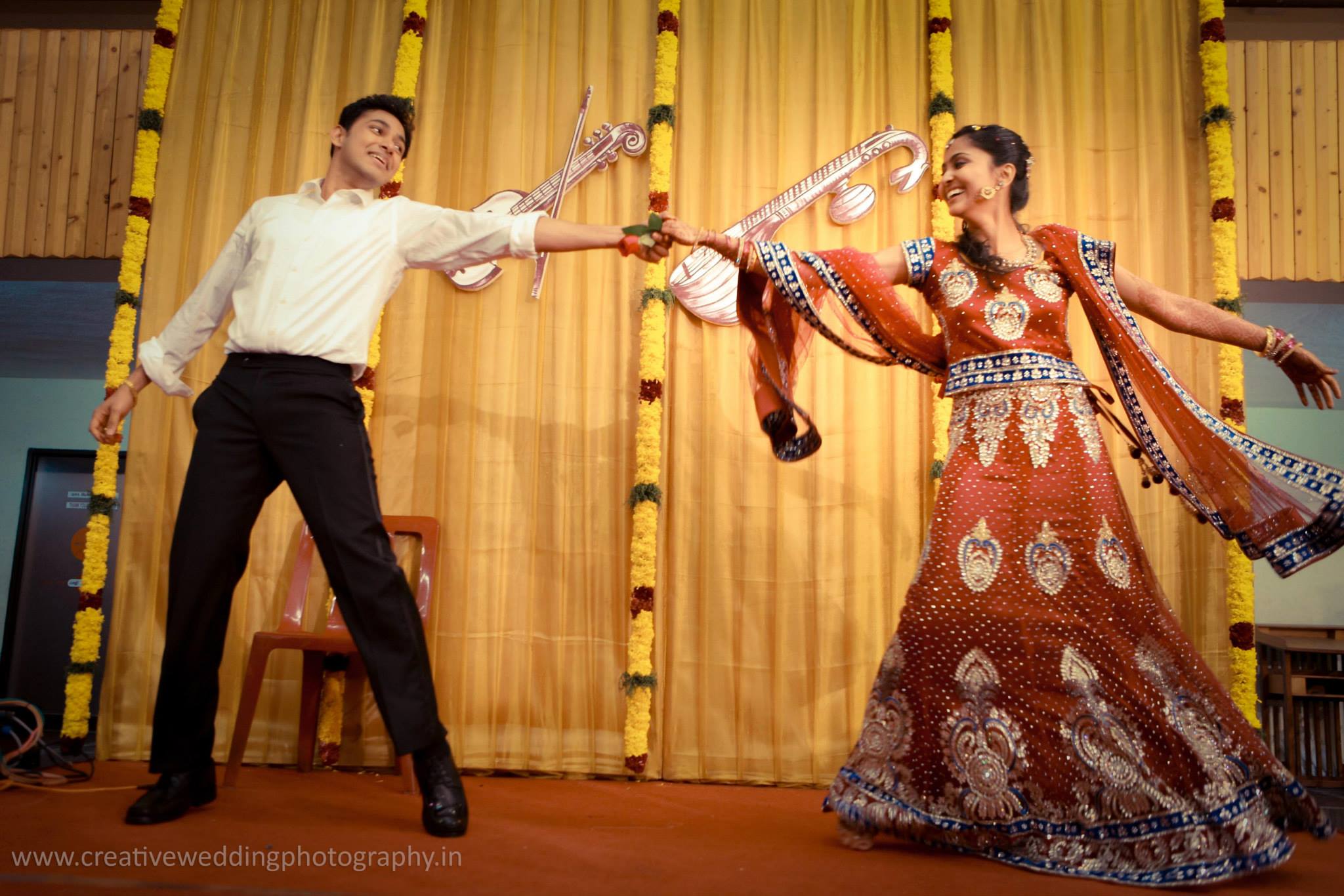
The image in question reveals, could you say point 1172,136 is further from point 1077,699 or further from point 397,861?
point 397,861

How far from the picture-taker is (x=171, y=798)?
7.74 feet

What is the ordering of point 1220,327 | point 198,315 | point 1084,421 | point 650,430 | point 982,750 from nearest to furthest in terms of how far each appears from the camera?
point 982,750 < point 1084,421 < point 1220,327 < point 198,315 < point 650,430

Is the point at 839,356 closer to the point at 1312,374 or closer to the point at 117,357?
the point at 1312,374

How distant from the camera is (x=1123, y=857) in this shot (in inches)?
83.2

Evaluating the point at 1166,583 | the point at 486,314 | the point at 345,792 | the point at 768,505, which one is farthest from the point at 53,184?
the point at 1166,583

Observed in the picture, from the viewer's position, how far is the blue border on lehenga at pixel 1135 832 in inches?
80.4

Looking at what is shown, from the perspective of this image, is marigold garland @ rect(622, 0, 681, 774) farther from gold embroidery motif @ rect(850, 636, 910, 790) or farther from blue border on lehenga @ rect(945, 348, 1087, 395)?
blue border on lehenga @ rect(945, 348, 1087, 395)

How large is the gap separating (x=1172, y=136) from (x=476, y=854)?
3.49 meters

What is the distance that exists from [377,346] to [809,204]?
5.57 feet

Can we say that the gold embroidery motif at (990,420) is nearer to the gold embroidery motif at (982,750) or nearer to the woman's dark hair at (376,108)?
the gold embroidery motif at (982,750)

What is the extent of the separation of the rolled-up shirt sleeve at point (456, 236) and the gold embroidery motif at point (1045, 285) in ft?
4.14

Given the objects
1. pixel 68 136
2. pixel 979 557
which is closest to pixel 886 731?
pixel 979 557

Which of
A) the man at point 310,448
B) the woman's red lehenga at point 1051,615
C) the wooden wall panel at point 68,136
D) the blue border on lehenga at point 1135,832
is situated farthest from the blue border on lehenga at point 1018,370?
the wooden wall panel at point 68,136

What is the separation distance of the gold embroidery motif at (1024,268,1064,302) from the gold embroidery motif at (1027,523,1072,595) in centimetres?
59
